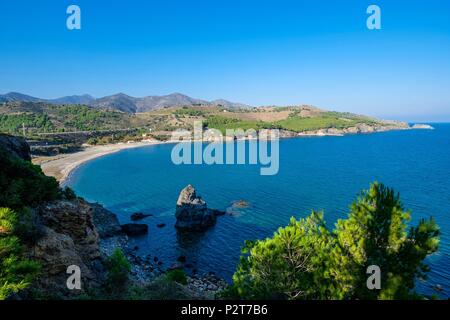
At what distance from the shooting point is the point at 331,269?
17.3m

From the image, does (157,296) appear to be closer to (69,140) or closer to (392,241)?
(392,241)

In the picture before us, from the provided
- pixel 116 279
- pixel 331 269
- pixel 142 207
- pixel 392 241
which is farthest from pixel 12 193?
pixel 142 207

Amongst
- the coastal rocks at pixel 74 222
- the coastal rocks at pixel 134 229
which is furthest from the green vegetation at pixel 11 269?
the coastal rocks at pixel 134 229

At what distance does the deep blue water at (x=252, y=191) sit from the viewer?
47125 mm

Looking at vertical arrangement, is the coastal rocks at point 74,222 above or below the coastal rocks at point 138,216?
above

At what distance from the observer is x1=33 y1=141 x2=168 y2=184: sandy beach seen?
10530 cm

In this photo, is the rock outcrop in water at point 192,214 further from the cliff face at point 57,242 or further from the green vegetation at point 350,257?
the green vegetation at point 350,257

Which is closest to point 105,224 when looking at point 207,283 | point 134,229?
point 134,229

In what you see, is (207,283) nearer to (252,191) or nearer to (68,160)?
(252,191)

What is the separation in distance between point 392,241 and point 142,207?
196ft

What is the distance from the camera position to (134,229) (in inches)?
2133

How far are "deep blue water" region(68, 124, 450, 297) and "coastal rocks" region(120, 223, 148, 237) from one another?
163 cm

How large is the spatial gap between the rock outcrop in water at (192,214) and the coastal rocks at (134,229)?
5657mm

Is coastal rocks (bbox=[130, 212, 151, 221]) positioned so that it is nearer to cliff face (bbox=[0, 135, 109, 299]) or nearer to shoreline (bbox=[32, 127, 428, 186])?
cliff face (bbox=[0, 135, 109, 299])
